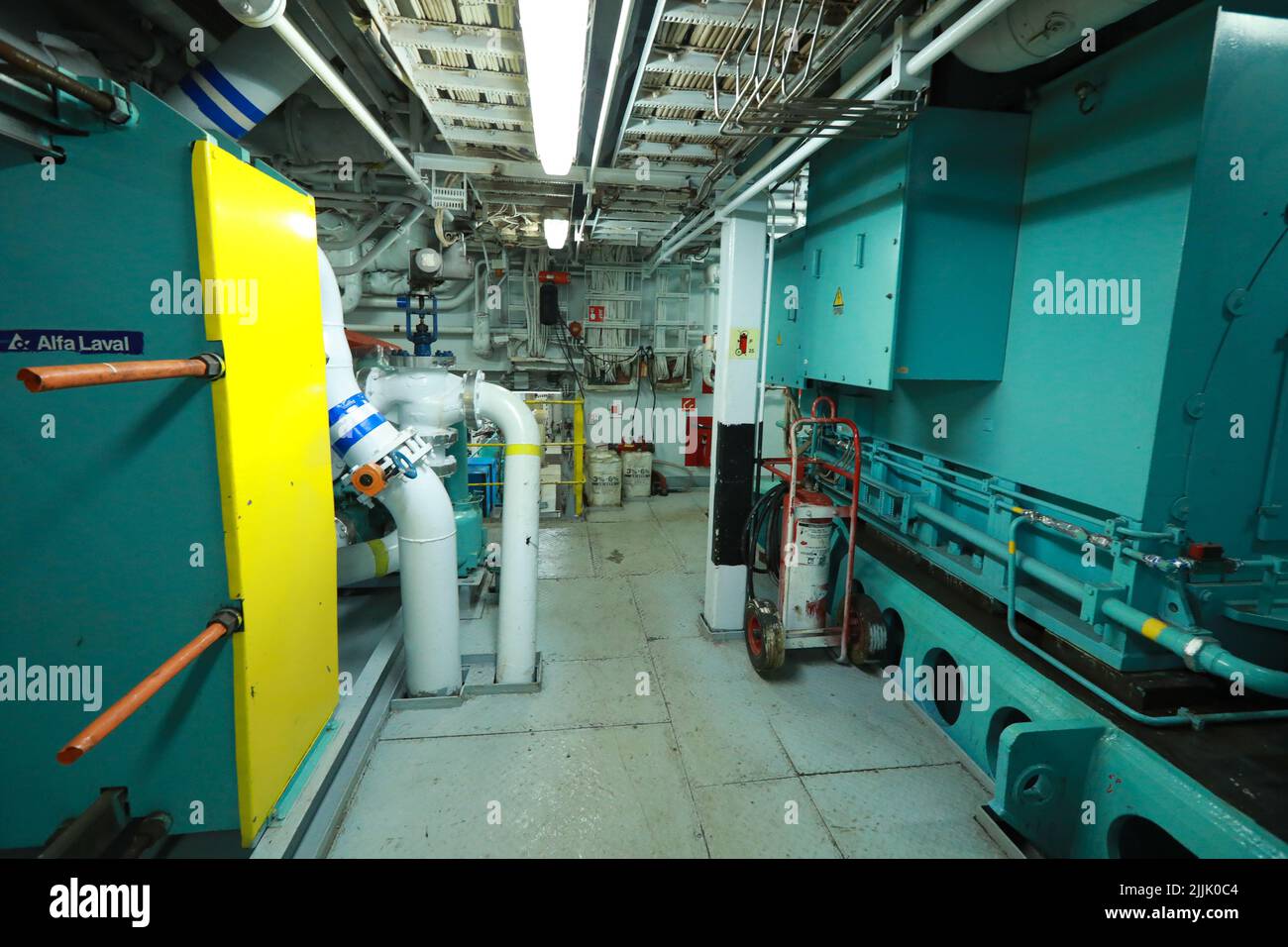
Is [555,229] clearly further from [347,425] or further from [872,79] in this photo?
[872,79]

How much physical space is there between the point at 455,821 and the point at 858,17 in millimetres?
3308

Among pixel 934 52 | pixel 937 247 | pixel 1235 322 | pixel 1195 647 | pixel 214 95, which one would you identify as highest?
pixel 214 95

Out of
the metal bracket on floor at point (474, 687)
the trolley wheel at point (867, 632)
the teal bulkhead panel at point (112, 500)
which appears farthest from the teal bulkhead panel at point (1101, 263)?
the teal bulkhead panel at point (112, 500)

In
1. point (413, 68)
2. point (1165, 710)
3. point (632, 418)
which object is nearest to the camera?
point (1165, 710)

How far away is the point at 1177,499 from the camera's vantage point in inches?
76.9

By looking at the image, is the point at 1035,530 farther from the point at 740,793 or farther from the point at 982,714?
the point at 740,793

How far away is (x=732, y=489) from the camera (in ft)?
12.4

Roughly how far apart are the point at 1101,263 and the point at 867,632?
7.03 feet

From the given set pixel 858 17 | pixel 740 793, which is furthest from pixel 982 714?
pixel 858 17

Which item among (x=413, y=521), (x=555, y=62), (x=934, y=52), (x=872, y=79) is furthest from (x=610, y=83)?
(x=413, y=521)

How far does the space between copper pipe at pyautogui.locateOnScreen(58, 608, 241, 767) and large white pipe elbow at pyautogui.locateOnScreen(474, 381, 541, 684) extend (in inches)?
64.0

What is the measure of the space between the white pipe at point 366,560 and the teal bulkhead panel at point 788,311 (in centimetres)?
290

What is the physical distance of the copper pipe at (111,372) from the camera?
1020mm

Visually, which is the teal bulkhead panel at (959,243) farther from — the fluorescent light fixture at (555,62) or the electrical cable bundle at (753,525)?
the fluorescent light fixture at (555,62)
